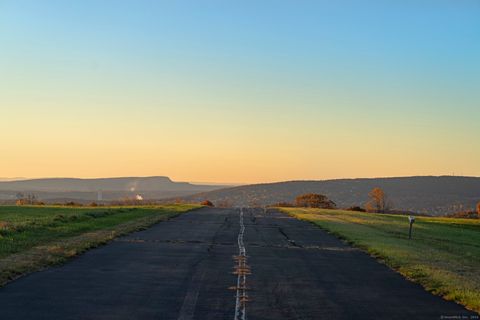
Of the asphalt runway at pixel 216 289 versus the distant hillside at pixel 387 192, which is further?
the distant hillside at pixel 387 192

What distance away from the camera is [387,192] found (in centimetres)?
17388

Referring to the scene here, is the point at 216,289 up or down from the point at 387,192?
down

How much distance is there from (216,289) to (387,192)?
166 metres

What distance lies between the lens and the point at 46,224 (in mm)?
A: 32219

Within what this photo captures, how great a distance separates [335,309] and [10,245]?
13.5 metres

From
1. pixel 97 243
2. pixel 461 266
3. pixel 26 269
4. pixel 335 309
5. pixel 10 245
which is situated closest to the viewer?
pixel 335 309

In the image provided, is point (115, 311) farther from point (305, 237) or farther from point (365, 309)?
point (305, 237)

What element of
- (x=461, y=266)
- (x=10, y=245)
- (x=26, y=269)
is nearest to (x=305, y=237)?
(x=461, y=266)

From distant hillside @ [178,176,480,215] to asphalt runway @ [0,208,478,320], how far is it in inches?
5404

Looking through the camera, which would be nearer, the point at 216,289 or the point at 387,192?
the point at 216,289

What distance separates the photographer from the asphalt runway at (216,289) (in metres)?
10.6

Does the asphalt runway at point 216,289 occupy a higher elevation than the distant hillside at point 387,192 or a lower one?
lower

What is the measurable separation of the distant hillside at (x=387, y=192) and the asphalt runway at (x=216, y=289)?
13726 cm

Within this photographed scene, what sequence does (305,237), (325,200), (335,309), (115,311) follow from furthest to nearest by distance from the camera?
(325,200), (305,237), (335,309), (115,311)
